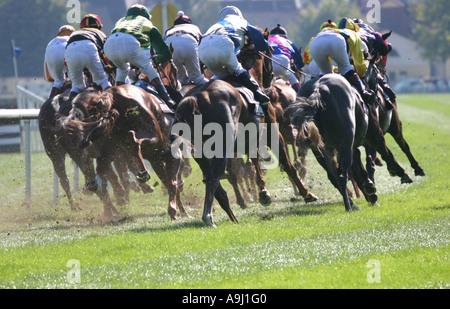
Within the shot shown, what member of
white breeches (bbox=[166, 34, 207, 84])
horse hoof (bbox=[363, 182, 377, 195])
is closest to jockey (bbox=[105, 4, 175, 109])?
white breeches (bbox=[166, 34, 207, 84])

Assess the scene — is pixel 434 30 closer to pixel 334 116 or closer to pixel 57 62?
pixel 57 62

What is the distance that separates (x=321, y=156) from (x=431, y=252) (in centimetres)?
321

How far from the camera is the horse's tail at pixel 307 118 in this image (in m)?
8.52

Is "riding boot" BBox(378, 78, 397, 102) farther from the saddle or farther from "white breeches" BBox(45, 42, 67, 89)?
"white breeches" BBox(45, 42, 67, 89)

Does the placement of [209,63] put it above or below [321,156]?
above

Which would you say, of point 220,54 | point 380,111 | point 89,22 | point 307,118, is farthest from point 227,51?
point 380,111

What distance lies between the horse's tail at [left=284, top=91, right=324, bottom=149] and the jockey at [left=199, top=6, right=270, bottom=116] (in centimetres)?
44

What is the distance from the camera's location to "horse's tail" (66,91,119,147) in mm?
8295

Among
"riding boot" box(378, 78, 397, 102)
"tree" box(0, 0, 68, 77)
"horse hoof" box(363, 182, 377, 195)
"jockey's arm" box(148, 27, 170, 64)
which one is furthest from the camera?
"tree" box(0, 0, 68, 77)

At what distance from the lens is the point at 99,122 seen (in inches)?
327

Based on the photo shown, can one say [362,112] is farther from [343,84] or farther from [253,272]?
[253,272]

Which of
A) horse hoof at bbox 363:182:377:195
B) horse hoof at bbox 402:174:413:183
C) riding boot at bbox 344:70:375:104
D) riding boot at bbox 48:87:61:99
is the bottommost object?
horse hoof at bbox 402:174:413:183

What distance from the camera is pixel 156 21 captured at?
14930 mm
